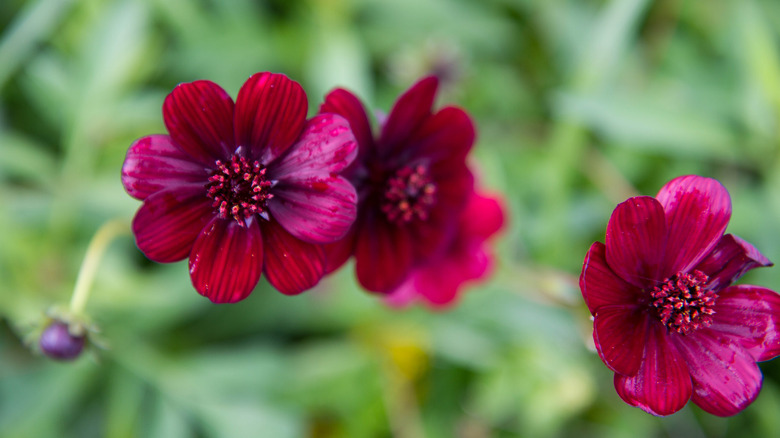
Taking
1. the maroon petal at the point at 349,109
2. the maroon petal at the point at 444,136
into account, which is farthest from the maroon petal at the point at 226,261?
the maroon petal at the point at 444,136

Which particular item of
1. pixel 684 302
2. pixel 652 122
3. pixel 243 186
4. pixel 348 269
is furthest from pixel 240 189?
pixel 652 122

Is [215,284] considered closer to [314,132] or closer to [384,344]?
[314,132]

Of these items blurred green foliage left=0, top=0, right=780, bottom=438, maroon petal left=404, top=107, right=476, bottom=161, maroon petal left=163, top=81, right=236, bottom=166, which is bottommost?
blurred green foliage left=0, top=0, right=780, bottom=438

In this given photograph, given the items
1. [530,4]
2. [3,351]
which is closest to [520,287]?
[530,4]

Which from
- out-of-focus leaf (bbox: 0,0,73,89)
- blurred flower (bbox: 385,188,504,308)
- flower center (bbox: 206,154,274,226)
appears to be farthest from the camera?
out-of-focus leaf (bbox: 0,0,73,89)

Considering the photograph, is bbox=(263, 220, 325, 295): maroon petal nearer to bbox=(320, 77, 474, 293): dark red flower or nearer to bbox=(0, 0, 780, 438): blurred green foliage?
bbox=(320, 77, 474, 293): dark red flower

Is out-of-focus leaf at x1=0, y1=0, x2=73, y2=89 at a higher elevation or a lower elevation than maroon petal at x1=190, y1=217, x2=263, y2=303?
higher

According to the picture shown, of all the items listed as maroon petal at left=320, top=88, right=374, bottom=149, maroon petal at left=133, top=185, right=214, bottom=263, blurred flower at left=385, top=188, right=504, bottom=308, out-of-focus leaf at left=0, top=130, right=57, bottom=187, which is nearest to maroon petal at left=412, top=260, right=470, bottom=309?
blurred flower at left=385, top=188, right=504, bottom=308

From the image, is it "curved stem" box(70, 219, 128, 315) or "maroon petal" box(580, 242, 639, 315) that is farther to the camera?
"curved stem" box(70, 219, 128, 315)
